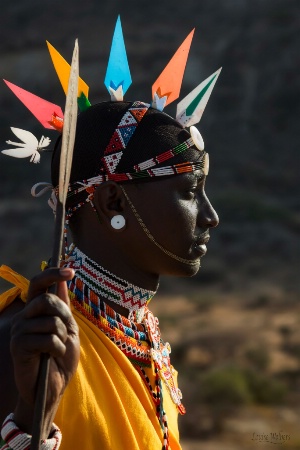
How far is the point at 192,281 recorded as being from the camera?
847 inches

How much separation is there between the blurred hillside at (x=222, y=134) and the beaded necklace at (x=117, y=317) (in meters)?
11.0

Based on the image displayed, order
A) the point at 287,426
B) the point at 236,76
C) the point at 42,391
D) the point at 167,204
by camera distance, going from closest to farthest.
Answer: the point at 42,391
the point at 167,204
the point at 287,426
the point at 236,76

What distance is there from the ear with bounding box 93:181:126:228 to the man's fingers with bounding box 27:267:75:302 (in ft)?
3.06

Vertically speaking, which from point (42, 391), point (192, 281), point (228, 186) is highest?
point (228, 186)

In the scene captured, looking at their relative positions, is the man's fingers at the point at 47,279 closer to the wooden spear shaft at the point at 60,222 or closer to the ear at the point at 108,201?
the wooden spear shaft at the point at 60,222

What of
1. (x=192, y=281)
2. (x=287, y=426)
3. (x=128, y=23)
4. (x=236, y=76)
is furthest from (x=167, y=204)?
(x=128, y=23)

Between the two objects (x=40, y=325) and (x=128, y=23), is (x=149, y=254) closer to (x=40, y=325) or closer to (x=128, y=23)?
(x=40, y=325)

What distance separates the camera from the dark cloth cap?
12.0 feet

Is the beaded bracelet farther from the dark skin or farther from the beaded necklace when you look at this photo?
the beaded necklace

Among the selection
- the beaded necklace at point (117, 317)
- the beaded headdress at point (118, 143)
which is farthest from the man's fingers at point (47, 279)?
the beaded headdress at point (118, 143)

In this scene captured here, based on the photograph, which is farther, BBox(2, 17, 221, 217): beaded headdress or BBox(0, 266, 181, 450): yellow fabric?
BBox(2, 17, 221, 217): beaded headdress

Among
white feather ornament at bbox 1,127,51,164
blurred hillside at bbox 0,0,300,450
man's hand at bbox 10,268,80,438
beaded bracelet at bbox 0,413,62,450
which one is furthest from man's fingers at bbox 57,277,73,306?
blurred hillside at bbox 0,0,300,450

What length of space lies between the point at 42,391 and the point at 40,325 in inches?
6.6

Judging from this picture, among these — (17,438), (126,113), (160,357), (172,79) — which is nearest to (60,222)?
(17,438)
